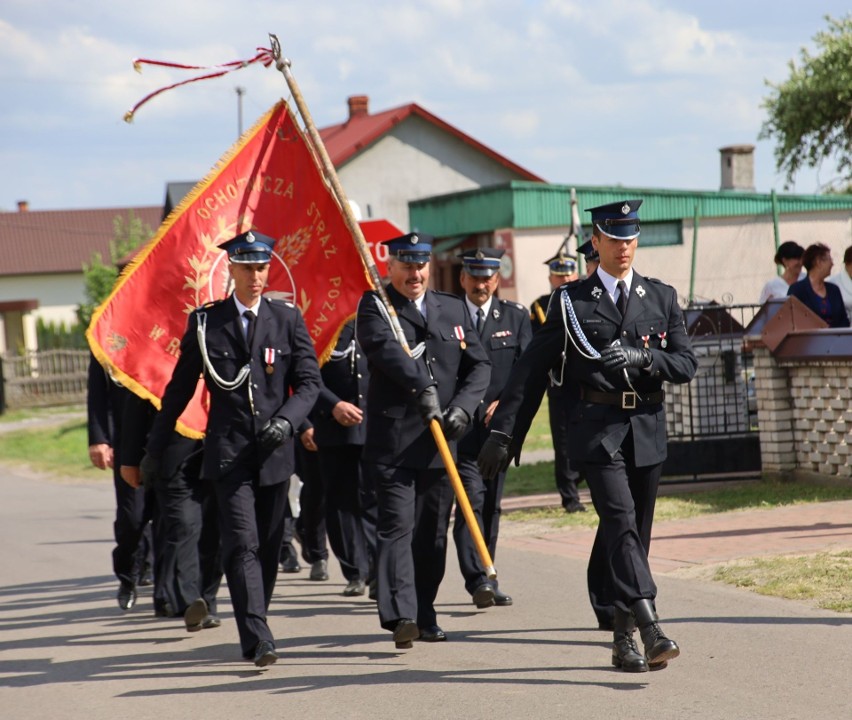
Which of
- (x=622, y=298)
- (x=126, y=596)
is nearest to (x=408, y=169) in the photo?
(x=126, y=596)

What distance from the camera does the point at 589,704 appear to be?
589cm

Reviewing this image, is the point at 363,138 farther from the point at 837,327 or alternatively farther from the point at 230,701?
the point at 230,701

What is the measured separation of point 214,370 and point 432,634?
1.83 m

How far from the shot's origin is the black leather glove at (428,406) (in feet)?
23.6

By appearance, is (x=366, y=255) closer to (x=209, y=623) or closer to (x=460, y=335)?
(x=460, y=335)

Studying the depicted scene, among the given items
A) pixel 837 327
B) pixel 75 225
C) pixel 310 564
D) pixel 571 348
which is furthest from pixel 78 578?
pixel 75 225

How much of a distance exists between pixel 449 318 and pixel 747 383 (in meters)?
6.26

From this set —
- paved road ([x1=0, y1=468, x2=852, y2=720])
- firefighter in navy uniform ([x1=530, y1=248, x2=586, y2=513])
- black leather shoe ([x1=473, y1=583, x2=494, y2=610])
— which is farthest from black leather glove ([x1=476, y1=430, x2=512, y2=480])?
firefighter in navy uniform ([x1=530, y1=248, x2=586, y2=513])

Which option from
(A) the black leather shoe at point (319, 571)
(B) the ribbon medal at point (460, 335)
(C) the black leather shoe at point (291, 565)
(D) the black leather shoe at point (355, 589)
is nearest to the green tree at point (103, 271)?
(C) the black leather shoe at point (291, 565)

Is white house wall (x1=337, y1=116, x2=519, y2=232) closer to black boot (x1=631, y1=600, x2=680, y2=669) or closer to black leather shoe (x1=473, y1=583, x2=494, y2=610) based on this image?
black leather shoe (x1=473, y1=583, x2=494, y2=610)

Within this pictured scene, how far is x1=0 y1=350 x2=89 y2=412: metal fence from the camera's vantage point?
38125mm

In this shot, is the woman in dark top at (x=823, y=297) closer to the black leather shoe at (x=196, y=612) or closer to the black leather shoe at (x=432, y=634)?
the black leather shoe at (x=432, y=634)

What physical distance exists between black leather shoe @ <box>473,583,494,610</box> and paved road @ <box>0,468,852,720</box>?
9 cm

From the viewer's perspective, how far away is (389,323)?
746 centimetres
